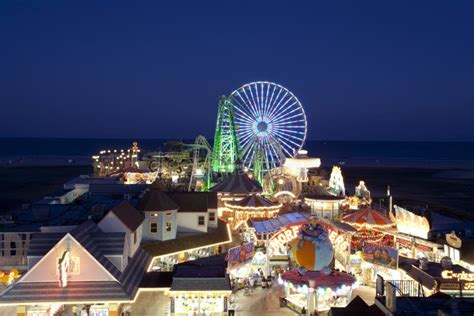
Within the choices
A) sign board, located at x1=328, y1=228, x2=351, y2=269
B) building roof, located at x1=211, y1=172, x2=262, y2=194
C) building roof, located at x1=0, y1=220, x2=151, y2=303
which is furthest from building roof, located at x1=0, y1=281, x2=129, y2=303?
building roof, located at x1=211, y1=172, x2=262, y2=194

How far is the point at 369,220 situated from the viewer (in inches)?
1278

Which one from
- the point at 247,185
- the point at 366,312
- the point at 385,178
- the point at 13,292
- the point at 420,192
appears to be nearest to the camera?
the point at 366,312

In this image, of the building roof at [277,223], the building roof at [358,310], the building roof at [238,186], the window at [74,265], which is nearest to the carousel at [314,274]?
the building roof at [277,223]

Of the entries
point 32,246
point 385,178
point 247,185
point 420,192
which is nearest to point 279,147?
point 247,185

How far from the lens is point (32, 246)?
2002 cm

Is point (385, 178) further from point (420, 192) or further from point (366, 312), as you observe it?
point (366, 312)

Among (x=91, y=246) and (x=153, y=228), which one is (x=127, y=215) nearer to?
(x=153, y=228)

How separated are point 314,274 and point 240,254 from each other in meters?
5.86

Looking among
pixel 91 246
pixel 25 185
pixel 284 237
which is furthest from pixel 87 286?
pixel 25 185

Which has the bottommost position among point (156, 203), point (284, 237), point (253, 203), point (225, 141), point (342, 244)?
point (342, 244)

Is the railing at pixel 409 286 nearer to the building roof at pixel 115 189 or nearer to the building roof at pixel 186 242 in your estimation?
the building roof at pixel 186 242

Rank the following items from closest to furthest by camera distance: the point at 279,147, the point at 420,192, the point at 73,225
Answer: the point at 73,225 < the point at 279,147 < the point at 420,192

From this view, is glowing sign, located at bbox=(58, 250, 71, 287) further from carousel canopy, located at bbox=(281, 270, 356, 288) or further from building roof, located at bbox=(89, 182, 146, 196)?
building roof, located at bbox=(89, 182, 146, 196)

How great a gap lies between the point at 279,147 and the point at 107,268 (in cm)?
4227
